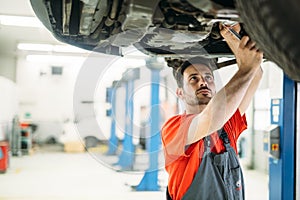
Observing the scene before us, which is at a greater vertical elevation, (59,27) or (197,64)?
(59,27)

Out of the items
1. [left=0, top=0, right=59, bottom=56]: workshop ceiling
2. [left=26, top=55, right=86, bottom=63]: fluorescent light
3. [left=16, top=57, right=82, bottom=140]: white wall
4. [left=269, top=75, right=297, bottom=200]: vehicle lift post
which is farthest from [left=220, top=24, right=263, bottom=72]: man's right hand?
[left=16, top=57, right=82, bottom=140]: white wall

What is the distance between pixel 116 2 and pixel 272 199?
7.63 ft

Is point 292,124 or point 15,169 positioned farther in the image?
point 15,169

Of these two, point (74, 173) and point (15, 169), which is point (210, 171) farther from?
point (15, 169)

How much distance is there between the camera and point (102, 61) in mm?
1581

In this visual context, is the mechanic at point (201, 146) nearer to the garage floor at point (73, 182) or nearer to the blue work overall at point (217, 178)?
the blue work overall at point (217, 178)

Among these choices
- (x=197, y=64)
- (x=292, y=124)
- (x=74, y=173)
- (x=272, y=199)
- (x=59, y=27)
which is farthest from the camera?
(x=74, y=173)

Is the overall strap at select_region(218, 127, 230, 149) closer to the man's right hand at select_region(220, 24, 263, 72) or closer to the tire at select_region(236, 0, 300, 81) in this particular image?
the man's right hand at select_region(220, 24, 263, 72)

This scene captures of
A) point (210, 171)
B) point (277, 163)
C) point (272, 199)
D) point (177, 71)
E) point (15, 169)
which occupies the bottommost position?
point (15, 169)

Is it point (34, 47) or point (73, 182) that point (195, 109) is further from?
point (34, 47)

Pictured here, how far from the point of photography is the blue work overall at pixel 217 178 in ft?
4.90

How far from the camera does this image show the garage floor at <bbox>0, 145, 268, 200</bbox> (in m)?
4.24

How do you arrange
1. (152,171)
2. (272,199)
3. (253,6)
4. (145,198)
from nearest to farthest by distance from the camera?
(253,6), (272,199), (145,198), (152,171)

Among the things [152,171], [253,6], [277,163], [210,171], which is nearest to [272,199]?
[277,163]
